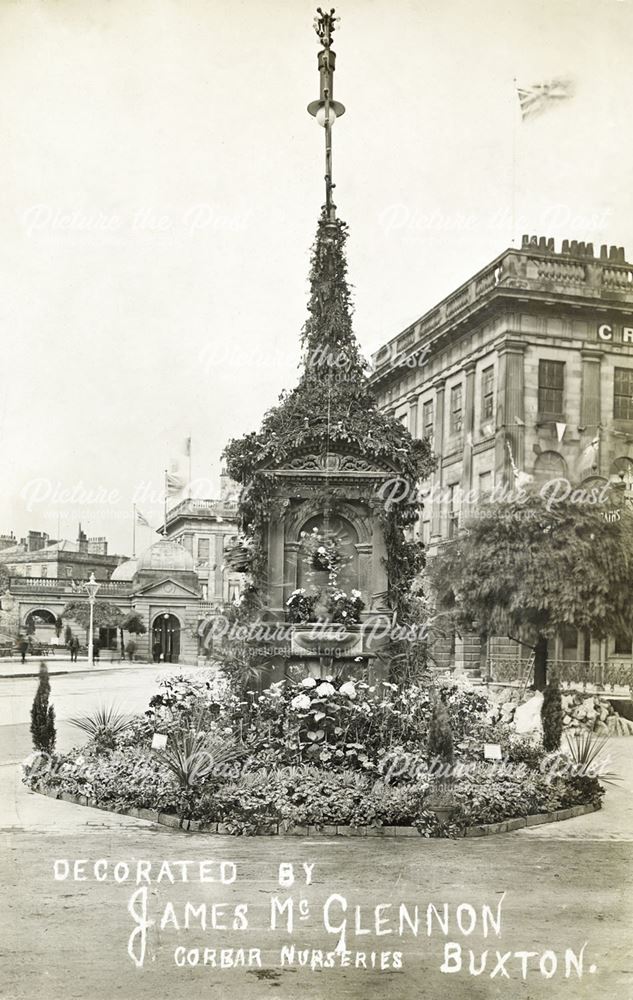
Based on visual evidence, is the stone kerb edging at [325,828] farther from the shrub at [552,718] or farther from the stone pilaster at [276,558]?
the stone pilaster at [276,558]

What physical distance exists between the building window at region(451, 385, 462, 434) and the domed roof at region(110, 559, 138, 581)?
36.8 meters

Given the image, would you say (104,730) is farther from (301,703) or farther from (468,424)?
(468,424)

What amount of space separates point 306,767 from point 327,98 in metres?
7.85

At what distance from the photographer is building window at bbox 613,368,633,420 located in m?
23.4

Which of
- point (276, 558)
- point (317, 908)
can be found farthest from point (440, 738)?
point (276, 558)

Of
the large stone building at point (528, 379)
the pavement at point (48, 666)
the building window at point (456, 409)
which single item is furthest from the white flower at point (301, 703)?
the pavement at point (48, 666)

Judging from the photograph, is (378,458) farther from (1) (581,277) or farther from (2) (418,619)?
(1) (581,277)

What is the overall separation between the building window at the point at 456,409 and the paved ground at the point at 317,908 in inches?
965

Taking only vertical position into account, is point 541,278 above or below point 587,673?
above

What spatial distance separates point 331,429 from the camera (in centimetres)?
1539

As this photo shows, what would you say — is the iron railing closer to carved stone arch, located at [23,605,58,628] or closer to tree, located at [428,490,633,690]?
tree, located at [428,490,633,690]

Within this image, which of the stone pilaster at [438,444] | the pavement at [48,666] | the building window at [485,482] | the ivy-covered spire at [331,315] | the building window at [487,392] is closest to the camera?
the ivy-covered spire at [331,315]

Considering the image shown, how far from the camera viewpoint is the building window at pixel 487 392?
31.8 meters

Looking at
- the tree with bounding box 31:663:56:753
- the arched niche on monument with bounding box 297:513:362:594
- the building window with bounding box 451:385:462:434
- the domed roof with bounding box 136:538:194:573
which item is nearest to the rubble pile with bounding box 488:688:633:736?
the arched niche on monument with bounding box 297:513:362:594
